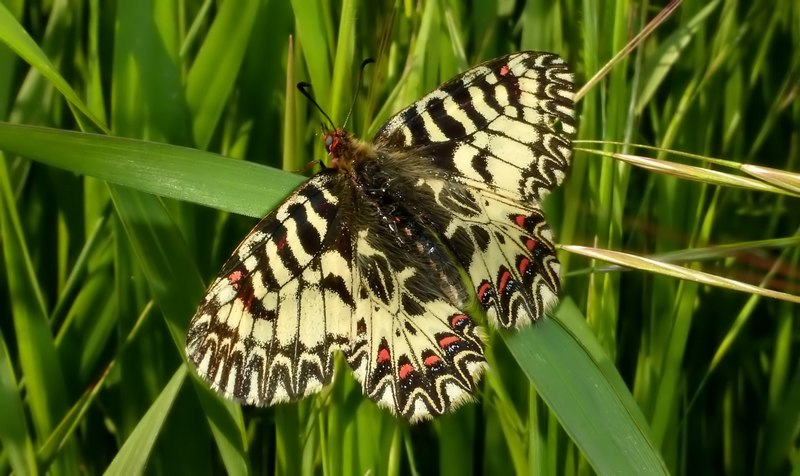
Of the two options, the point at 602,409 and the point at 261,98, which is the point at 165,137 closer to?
the point at 261,98

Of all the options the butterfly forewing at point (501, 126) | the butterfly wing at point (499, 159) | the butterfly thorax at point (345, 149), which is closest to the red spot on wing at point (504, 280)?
the butterfly wing at point (499, 159)

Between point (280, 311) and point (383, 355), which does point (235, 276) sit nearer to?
point (280, 311)

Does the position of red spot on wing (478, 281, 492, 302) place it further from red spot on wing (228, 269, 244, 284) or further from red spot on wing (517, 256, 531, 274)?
red spot on wing (228, 269, 244, 284)

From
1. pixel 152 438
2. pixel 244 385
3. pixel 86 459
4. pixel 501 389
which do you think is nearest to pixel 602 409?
pixel 501 389

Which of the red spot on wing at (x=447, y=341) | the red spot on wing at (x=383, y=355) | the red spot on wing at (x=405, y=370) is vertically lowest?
the red spot on wing at (x=405, y=370)

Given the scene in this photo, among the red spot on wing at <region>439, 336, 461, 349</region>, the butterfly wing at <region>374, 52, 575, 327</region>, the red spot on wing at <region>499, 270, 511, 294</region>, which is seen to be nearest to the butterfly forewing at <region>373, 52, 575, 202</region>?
the butterfly wing at <region>374, 52, 575, 327</region>

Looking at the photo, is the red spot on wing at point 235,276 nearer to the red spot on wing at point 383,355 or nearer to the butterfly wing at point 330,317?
the butterfly wing at point 330,317

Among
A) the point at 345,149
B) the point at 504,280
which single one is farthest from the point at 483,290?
the point at 345,149
